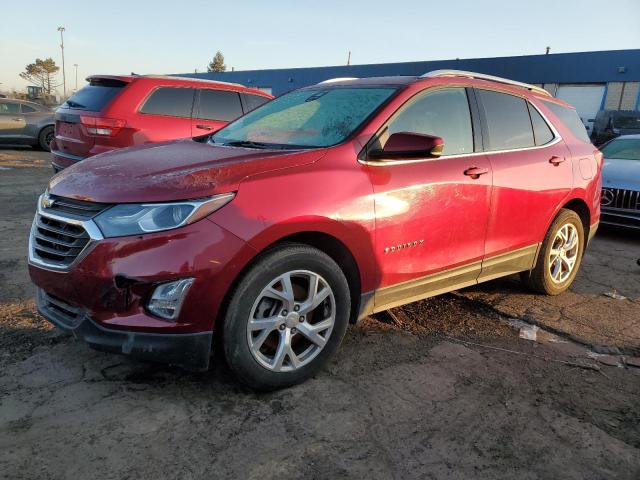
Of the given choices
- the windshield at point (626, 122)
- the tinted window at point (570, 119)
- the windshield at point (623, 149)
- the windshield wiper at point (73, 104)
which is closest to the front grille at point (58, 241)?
the tinted window at point (570, 119)

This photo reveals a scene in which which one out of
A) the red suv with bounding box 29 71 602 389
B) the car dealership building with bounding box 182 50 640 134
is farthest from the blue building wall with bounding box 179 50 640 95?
A: the red suv with bounding box 29 71 602 389

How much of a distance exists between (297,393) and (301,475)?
26.0 inches

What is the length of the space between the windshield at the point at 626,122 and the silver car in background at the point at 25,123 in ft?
54.0

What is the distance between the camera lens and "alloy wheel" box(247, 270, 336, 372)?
8.61 feet

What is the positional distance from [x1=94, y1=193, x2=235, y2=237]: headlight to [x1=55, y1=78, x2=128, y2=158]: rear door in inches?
174

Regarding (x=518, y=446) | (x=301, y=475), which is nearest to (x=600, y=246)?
(x=518, y=446)

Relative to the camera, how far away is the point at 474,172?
3525 mm

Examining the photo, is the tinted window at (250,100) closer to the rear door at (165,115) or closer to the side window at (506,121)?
the rear door at (165,115)

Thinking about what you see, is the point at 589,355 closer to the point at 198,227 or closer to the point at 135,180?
the point at 198,227

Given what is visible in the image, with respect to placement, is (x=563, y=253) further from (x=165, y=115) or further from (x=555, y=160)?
(x=165, y=115)

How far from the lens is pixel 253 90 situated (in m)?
8.30

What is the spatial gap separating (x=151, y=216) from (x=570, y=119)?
4.02 meters

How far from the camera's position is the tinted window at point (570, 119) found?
4.61m

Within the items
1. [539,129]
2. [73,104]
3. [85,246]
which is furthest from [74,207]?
[73,104]
